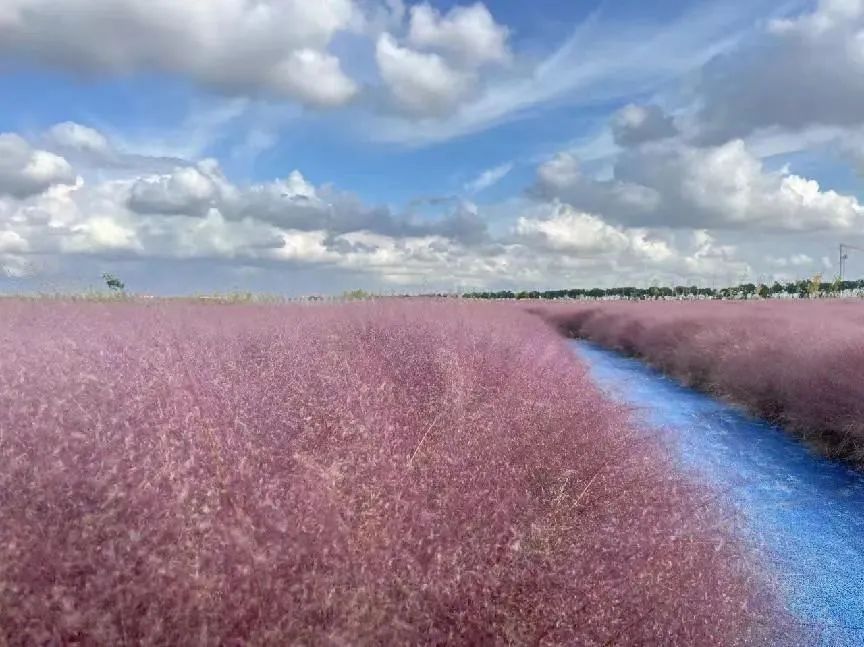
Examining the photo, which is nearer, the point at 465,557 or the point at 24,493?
the point at 24,493

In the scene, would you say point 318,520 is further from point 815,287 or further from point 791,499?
point 815,287

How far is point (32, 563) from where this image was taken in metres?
2.11

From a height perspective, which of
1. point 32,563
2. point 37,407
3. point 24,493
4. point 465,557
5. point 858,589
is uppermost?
point 37,407

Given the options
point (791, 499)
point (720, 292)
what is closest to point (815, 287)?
point (720, 292)

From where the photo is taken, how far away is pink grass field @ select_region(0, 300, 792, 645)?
2.11 meters

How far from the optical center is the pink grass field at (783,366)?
879cm

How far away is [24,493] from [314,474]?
1.00m

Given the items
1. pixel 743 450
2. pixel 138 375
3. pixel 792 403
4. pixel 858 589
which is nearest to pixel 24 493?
pixel 138 375

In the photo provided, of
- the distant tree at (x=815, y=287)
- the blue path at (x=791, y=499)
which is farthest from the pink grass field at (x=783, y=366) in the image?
the distant tree at (x=815, y=287)

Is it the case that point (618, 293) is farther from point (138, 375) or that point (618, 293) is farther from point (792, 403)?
point (138, 375)

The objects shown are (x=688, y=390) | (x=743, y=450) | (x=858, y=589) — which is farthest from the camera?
(x=688, y=390)

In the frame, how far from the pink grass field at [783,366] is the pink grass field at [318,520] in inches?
206

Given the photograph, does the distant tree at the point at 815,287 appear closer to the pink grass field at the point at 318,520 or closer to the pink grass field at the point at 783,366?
the pink grass field at the point at 783,366

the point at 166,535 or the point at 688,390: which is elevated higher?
the point at 166,535
